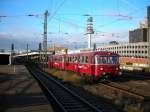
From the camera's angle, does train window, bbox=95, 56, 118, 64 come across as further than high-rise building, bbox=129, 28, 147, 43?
No

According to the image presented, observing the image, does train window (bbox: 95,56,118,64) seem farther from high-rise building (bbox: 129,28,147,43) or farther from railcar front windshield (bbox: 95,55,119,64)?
high-rise building (bbox: 129,28,147,43)

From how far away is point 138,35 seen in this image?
356 feet

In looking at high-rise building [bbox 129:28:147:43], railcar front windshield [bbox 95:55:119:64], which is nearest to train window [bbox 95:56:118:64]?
railcar front windshield [bbox 95:55:119:64]

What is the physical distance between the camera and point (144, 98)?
19172 millimetres

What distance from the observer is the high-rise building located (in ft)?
342

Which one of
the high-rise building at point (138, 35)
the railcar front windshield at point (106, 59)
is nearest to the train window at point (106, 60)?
the railcar front windshield at point (106, 59)

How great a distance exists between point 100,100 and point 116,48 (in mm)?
81335

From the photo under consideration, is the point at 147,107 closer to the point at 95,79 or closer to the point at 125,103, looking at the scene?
the point at 125,103

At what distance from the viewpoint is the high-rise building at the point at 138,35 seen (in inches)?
4104

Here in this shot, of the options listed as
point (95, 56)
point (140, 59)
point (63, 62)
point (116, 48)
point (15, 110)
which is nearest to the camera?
point (15, 110)

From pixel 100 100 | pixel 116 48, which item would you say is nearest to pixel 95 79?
pixel 100 100

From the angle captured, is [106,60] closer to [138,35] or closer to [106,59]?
[106,59]

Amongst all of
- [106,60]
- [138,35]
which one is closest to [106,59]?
[106,60]

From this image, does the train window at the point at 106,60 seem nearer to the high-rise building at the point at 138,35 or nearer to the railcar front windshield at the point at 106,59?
the railcar front windshield at the point at 106,59
